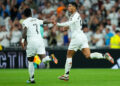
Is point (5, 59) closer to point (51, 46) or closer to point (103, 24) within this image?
point (51, 46)

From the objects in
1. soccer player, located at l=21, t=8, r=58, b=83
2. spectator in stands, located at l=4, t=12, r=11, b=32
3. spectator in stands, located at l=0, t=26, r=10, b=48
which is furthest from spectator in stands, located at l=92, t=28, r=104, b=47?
soccer player, located at l=21, t=8, r=58, b=83

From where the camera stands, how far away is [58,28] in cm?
2234

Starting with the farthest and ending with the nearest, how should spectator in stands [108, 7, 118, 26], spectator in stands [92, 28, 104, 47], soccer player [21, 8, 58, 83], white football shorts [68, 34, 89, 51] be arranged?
spectator in stands [108, 7, 118, 26], spectator in stands [92, 28, 104, 47], white football shorts [68, 34, 89, 51], soccer player [21, 8, 58, 83]

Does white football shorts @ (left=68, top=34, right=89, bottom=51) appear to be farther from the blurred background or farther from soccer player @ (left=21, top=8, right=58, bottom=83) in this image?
the blurred background

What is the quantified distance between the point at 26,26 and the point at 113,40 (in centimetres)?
869

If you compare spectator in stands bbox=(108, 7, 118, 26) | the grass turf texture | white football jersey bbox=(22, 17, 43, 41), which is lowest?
the grass turf texture

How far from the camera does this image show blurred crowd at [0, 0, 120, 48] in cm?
2173

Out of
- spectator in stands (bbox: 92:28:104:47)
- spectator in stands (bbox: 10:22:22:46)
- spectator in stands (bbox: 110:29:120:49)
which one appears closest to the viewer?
spectator in stands (bbox: 110:29:120:49)

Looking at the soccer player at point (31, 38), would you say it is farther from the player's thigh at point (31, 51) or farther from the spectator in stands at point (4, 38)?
the spectator in stands at point (4, 38)

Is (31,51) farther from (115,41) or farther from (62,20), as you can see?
(62,20)

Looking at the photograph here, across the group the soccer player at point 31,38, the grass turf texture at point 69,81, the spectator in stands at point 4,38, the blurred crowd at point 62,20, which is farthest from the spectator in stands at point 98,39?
the soccer player at point 31,38

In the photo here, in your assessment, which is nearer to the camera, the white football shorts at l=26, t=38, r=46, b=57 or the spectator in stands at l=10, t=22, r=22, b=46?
the white football shorts at l=26, t=38, r=46, b=57

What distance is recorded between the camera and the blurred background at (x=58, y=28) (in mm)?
20681

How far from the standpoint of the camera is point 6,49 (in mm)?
20578
